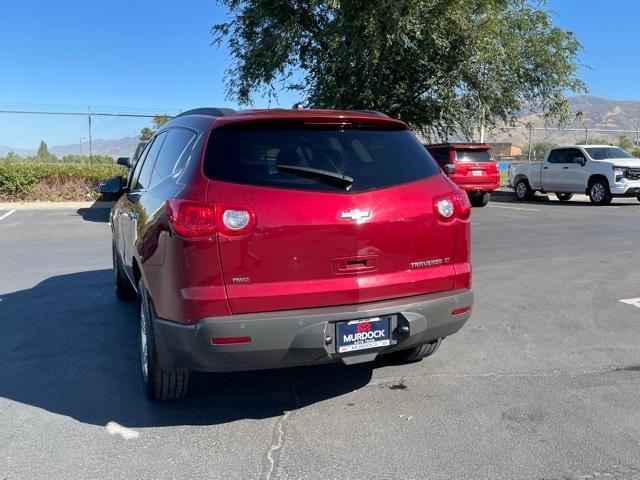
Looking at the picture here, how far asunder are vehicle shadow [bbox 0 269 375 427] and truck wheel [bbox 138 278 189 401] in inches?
3.9

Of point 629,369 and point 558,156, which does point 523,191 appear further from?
point 629,369

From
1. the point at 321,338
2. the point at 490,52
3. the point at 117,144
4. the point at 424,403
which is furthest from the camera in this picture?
the point at 117,144

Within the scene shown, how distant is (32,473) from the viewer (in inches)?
118

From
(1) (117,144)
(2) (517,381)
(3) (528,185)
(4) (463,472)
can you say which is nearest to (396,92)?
(3) (528,185)

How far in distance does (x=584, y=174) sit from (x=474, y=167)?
12.0ft

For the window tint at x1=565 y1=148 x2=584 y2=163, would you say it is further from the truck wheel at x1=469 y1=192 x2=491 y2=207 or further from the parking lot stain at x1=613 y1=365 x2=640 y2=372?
the parking lot stain at x1=613 y1=365 x2=640 y2=372

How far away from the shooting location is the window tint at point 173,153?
3.66 m

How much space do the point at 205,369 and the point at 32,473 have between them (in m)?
0.99

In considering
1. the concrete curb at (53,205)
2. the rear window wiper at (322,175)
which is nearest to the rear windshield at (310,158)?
the rear window wiper at (322,175)

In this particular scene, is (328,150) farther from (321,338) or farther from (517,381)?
(517,381)

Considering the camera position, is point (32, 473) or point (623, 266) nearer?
point (32, 473)

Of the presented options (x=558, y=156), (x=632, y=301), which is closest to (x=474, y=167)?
(x=558, y=156)

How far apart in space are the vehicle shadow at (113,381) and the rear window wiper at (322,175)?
1499mm

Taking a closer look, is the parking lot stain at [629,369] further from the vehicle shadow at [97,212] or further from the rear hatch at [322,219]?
the vehicle shadow at [97,212]
